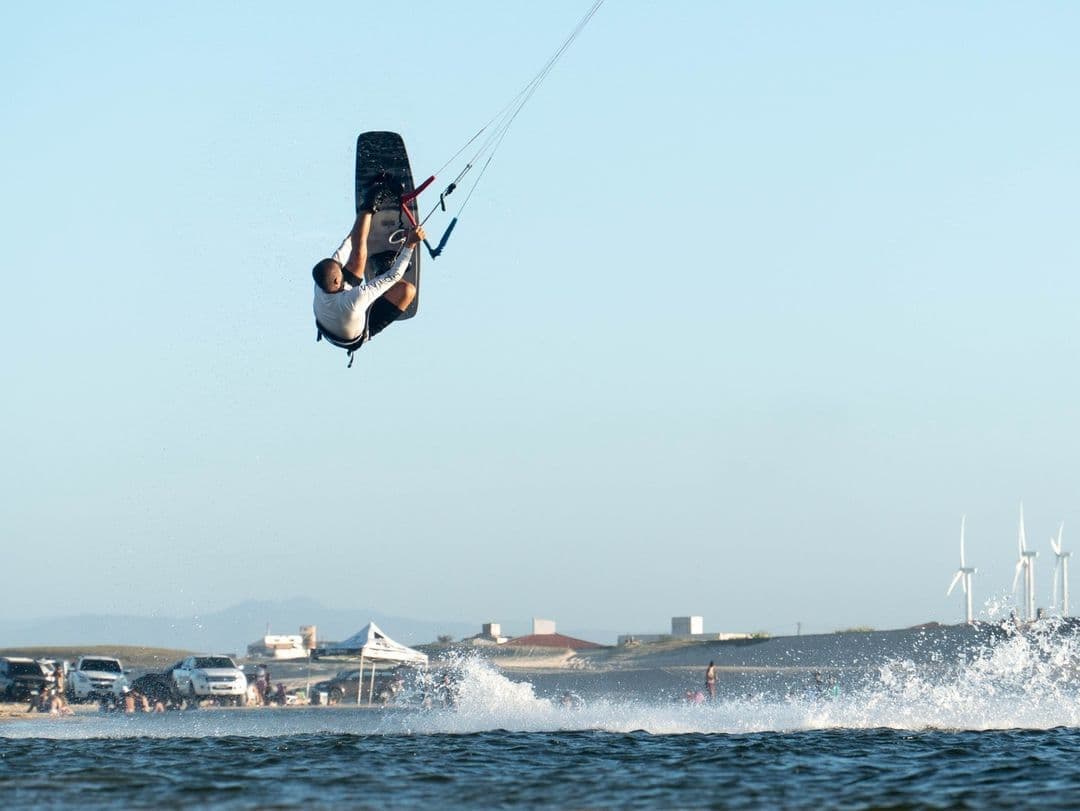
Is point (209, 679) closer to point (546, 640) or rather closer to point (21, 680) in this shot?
point (21, 680)

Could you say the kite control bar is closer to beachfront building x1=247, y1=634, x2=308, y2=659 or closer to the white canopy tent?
the white canopy tent

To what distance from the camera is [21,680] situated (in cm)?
4275

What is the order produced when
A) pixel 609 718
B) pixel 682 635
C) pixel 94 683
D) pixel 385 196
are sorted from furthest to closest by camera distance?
pixel 682 635, pixel 94 683, pixel 609 718, pixel 385 196

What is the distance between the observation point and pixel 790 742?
2105cm

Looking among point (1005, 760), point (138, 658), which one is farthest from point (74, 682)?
point (138, 658)

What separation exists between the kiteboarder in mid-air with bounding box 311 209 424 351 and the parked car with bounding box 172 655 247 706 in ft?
90.1

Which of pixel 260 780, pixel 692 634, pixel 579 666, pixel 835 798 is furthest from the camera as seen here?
pixel 692 634

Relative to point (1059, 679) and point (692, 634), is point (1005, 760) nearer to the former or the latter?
point (1059, 679)

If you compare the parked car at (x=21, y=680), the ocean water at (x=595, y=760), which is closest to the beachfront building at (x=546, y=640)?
the parked car at (x=21, y=680)

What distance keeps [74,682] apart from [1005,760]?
35.4 meters

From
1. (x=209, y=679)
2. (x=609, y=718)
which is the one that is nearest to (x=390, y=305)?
(x=609, y=718)

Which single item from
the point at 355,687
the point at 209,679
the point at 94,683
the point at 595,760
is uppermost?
the point at 595,760

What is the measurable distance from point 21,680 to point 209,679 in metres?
5.28

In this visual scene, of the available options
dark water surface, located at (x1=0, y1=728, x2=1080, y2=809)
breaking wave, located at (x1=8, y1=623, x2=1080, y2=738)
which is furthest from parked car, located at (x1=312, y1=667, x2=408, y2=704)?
dark water surface, located at (x1=0, y1=728, x2=1080, y2=809)
